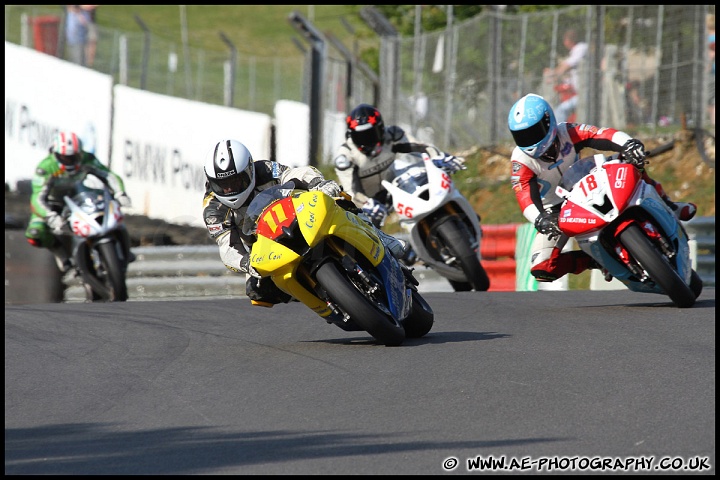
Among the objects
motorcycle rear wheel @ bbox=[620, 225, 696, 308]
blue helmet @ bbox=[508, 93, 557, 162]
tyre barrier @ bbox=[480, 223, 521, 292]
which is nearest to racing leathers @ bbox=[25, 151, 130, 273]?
tyre barrier @ bbox=[480, 223, 521, 292]

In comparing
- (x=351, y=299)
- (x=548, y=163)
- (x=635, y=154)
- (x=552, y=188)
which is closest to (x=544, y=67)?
(x=552, y=188)

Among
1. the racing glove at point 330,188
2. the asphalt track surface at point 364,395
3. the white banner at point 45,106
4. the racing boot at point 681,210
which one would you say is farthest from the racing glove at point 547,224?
the white banner at point 45,106

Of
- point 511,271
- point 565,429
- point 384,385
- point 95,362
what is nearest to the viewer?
point 565,429

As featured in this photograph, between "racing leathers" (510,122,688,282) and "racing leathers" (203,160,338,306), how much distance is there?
188cm

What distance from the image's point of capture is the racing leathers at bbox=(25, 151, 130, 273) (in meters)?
13.4

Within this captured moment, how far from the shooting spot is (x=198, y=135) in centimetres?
1961

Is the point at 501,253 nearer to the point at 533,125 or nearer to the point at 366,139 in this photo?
the point at 366,139

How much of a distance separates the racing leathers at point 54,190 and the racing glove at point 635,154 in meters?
6.48

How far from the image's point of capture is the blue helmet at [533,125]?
8781mm

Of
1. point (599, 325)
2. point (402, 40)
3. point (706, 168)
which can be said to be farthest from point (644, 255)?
point (402, 40)

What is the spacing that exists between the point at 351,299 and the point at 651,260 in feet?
7.60

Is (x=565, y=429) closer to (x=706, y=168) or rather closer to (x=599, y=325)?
(x=599, y=325)

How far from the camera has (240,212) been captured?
7941 mm

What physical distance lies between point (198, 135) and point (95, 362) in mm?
12524
